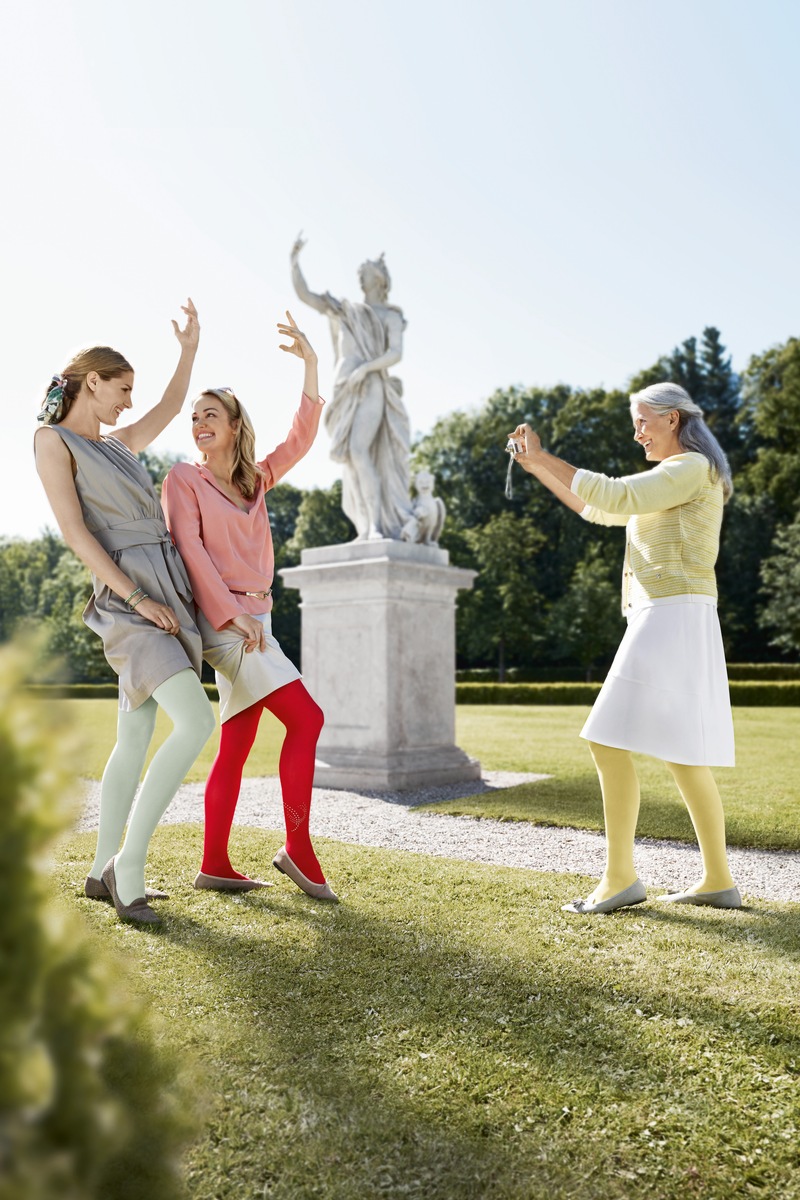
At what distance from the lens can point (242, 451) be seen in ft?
14.0

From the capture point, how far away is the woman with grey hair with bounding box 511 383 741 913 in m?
3.86

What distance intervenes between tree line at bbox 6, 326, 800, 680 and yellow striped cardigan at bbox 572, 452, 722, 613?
115 feet

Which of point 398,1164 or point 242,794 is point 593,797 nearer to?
point 242,794

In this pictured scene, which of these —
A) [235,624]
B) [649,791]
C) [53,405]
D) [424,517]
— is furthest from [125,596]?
[424,517]

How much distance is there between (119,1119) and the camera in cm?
78

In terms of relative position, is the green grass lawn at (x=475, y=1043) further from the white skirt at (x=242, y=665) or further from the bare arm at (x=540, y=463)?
the bare arm at (x=540, y=463)

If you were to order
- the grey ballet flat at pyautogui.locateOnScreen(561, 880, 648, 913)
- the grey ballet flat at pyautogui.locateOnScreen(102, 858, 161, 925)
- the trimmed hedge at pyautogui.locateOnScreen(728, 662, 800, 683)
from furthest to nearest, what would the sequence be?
the trimmed hedge at pyautogui.locateOnScreen(728, 662, 800, 683)
the grey ballet flat at pyautogui.locateOnScreen(561, 880, 648, 913)
the grey ballet flat at pyautogui.locateOnScreen(102, 858, 161, 925)

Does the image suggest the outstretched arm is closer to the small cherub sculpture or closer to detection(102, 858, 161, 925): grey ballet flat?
the small cherub sculpture

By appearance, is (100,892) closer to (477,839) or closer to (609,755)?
(609,755)

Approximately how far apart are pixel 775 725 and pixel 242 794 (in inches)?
426

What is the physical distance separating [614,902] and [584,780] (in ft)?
14.6

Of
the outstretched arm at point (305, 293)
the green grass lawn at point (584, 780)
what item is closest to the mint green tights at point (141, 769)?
the green grass lawn at point (584, 780)

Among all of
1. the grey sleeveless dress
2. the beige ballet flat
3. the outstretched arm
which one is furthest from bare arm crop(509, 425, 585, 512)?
the outstretched arm

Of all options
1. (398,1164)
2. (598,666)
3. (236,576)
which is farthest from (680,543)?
(598,666)
